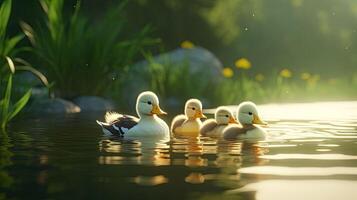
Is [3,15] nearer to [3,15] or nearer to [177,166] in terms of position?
[3,15]

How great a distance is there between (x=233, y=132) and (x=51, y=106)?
625 centimetres

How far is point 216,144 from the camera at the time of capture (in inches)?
368

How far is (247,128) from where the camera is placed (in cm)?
→ 1016

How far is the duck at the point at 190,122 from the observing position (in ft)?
36.6

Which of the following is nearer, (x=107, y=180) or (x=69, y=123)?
(x=107, y=180)

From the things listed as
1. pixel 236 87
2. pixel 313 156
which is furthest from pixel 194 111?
pixel 236 87

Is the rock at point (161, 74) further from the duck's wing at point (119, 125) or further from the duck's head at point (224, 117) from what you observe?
the duck's wing at point (119, 125)

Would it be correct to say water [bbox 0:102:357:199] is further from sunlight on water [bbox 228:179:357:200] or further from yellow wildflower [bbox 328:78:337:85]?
yellow wildflower [bbox 328:78:337:85]

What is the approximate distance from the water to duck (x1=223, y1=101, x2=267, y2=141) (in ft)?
0.84

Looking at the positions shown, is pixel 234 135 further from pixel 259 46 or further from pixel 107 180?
pixel 259 46

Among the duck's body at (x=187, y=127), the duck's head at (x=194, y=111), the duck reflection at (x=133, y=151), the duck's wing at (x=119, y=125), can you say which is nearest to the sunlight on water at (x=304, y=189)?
the duck reflection at (x=133, y=151)

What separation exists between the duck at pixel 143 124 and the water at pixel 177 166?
31 cm

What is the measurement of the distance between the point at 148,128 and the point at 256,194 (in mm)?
4760

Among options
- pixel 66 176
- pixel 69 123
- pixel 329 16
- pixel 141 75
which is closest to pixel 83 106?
pixel 141 75
